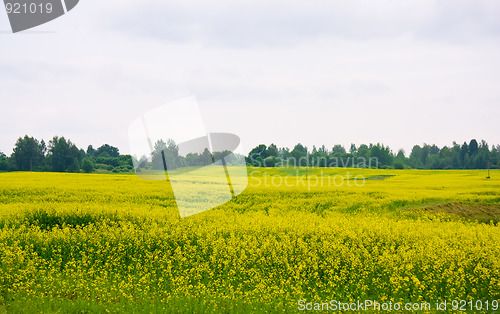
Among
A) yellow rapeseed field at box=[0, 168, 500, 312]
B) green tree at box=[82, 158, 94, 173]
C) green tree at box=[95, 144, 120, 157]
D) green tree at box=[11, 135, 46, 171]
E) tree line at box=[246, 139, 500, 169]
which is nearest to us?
yellow rapeseed field at box=[0, 168, 500, 312]

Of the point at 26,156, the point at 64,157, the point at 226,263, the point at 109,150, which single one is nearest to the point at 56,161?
the point at 64,157

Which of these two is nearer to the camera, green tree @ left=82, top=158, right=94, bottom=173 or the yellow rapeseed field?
the yellow rapeseed field

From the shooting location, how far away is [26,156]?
67.8 m

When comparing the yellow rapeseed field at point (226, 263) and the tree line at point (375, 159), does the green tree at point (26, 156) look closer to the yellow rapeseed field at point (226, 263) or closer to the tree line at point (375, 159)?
the tree line at point (375, 159)

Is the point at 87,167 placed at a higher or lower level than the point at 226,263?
higher

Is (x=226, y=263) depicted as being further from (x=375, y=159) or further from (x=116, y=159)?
(x=375, y=159)

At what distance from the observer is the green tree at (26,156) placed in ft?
222

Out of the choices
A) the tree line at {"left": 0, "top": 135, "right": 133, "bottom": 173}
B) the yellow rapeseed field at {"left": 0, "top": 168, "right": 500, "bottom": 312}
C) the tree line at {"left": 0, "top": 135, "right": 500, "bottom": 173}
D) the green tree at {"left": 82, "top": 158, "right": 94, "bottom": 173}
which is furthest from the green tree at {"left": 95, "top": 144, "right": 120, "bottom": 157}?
the yellow rapeseed field at {"left": 0, "top": 168, "right": 500, "bottom": 312}

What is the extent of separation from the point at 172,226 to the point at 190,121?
355cm

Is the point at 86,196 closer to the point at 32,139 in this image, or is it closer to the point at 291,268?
the point at 291,268

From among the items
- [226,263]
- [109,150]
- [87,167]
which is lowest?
[226,263]

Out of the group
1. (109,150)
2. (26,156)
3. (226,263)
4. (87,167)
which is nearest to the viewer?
(226,263)

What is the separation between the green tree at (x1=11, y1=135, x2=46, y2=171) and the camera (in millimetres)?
67750

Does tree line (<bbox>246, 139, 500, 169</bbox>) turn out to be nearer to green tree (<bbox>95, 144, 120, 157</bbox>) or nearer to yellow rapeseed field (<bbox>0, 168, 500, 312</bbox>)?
green tree (<bbox>95, 144, 120, 157</bbox>)
